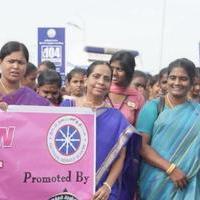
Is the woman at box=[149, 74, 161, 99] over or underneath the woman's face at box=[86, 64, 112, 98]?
underneath

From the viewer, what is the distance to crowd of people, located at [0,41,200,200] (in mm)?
4348

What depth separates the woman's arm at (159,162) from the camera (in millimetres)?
4570

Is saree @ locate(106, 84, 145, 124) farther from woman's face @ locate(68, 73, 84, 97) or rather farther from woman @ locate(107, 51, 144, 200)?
woman's face @ locate(68, 73, 84, 97)

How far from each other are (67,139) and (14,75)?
0.62 m

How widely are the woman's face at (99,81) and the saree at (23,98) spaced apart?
363 millimetres

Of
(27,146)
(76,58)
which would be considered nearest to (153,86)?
(27,146)

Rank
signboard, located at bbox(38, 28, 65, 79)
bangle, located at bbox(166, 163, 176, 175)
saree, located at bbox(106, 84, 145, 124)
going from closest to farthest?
1. bangle, located at bbox(166, 163, 176, 175)
2. saree, located at bbox(106, 84, 145, 124)
3. signboard, located at bbox(38, 28, 65, 79)

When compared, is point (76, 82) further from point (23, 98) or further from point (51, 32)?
point (51, 32)

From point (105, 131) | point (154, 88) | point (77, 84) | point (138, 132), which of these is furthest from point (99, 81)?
point (154, 88)

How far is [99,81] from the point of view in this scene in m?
4.37

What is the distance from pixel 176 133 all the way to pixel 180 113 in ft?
0.54

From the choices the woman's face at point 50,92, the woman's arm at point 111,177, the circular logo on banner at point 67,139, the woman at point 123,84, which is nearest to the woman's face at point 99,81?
the circular logo on banner at point 67,139

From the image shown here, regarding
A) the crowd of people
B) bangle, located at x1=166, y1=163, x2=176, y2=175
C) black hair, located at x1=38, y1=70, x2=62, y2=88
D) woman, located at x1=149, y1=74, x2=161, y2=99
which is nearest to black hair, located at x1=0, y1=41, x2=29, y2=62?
the crowd of people

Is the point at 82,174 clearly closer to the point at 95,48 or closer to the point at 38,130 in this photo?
the point at 38,130
